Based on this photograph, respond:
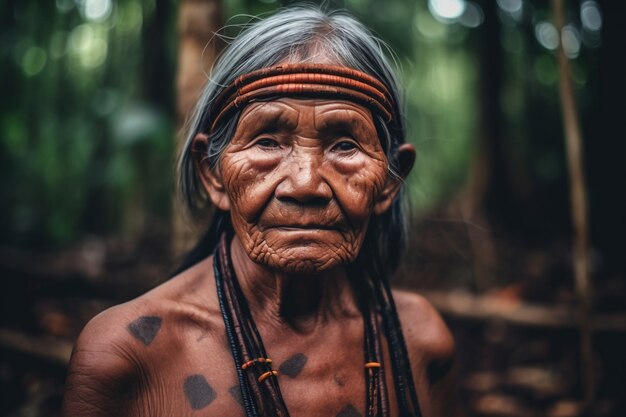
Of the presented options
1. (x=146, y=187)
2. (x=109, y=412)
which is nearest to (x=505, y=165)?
(x=146, y=187)

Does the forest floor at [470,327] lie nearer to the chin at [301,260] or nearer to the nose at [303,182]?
the chin at [301,260]

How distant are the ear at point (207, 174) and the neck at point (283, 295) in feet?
0.66

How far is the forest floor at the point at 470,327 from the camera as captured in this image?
12.0 feet

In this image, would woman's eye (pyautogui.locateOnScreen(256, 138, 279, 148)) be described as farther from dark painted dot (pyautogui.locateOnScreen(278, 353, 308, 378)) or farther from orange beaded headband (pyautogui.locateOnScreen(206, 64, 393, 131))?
dark painted dot (pyautogui.locateOnScreen(278, 353, 308, 378))

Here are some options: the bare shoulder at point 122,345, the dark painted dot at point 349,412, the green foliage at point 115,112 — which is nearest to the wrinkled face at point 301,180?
the bare shoulder at point 122,345

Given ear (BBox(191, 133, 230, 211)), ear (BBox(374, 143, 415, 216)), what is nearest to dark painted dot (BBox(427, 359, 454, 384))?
ear (BBox(374, 143, 415, 216))

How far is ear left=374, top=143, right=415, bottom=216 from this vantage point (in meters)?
2.09

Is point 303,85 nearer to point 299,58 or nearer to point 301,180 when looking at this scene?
point 299,58

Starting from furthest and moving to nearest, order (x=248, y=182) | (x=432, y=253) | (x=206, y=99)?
(x=432, y=253) < (x=206, y=99) < (x=248, y=182)

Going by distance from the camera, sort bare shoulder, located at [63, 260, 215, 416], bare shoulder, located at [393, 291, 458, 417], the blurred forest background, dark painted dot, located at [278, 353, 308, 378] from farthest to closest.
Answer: the blurred forest background → bare shoulder, located at [393, 291, 458, 417] → dark painted dot, located at [278, 353, 308, 378] → bare shoulder, located at [63, 260, 215, 416]

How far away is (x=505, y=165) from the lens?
863 cm

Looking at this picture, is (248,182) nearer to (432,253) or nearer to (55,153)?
(432,253)

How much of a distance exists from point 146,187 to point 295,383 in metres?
6.57

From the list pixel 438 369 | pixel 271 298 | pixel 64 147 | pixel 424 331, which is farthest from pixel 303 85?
pixel 64 147
